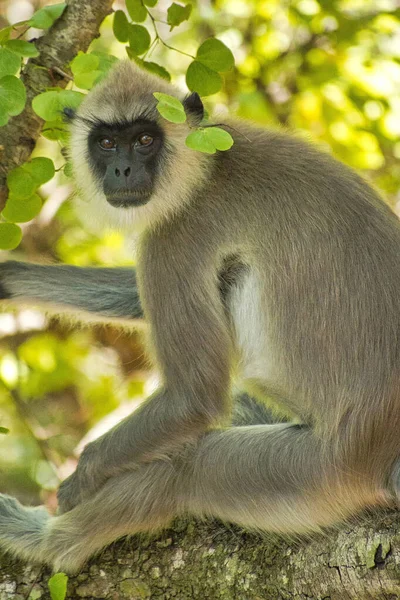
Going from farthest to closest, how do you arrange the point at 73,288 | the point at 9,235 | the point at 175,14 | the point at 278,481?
the point at 73,288 → the point at 175,14 → the point at 9,235 → the point at 278,481

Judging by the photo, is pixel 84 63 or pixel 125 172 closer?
pixel 84 63

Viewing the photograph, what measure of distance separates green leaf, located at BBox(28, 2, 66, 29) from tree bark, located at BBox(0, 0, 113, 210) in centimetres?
9

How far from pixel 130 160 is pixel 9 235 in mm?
690

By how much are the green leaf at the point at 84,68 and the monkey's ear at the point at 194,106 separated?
0.57 metres

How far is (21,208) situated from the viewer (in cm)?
392

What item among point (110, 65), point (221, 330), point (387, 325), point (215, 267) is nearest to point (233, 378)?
point (221, 330)

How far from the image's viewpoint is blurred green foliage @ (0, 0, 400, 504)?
6609mm

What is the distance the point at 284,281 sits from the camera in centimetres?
382

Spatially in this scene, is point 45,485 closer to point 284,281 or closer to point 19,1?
point 284,281

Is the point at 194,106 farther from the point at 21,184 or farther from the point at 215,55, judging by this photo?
the point at 21,184

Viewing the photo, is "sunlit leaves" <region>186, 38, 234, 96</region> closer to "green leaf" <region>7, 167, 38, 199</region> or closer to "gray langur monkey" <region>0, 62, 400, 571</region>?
"gray langur monkey" <region>0, 62, 400, 571</region>

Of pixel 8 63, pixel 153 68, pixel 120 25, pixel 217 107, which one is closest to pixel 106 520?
pixel 8 63

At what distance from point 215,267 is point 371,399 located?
0.95 m

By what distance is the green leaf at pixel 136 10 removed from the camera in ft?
14.0
